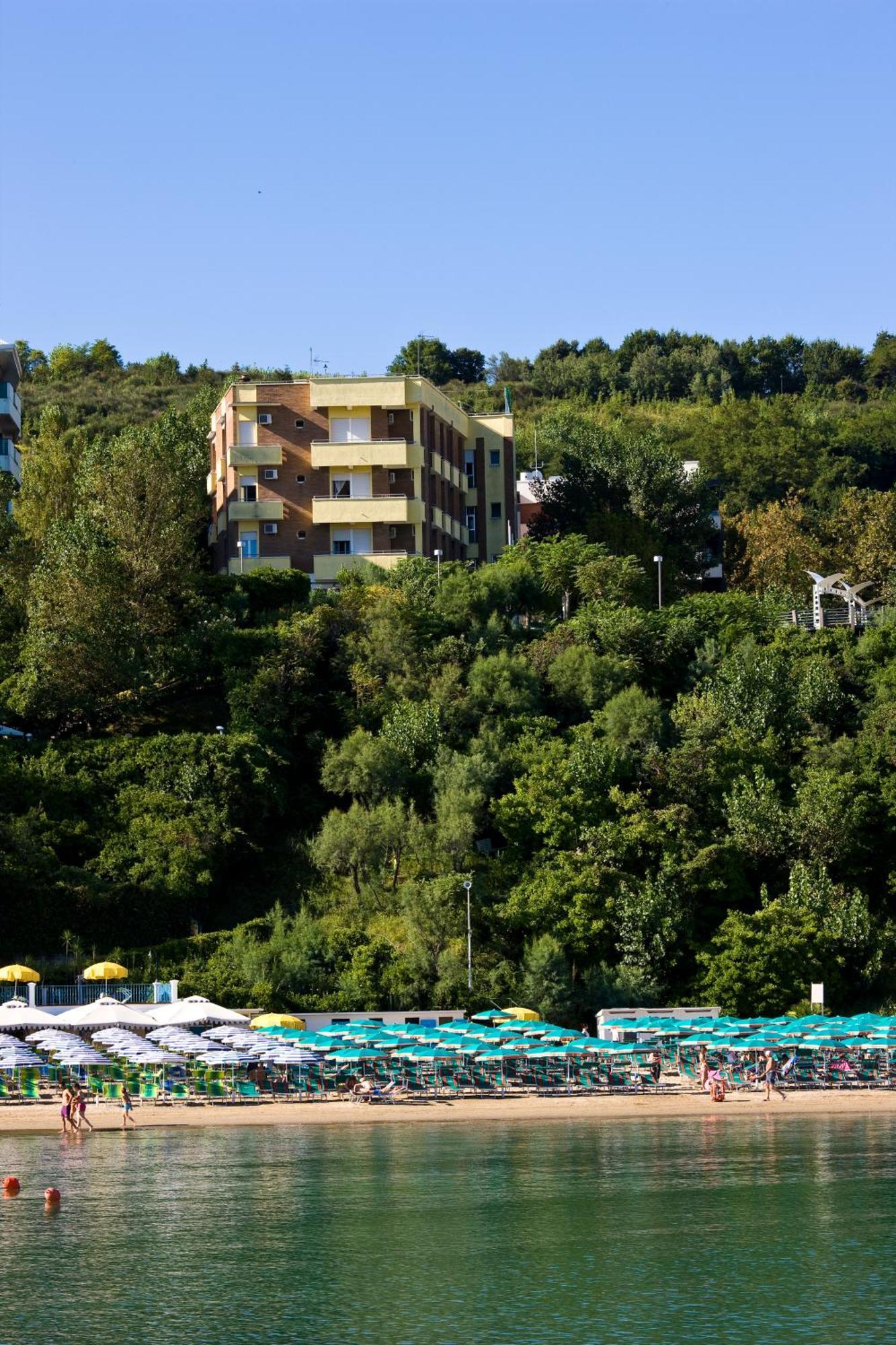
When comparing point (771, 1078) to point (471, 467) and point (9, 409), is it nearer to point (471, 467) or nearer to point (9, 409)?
point (471, 467)

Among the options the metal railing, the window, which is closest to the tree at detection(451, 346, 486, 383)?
the window

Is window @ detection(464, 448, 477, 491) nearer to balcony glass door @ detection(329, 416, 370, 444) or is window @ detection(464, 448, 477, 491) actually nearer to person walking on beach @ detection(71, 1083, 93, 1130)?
balcony glass door @ detection(329, 416, 370, 444)

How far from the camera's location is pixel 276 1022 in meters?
54.9

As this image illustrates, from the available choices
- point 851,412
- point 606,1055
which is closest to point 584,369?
point 851,412

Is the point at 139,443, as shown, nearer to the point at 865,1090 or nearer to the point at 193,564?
the point at 193,564

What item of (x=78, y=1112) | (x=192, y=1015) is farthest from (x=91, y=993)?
(x=78, y=1112)

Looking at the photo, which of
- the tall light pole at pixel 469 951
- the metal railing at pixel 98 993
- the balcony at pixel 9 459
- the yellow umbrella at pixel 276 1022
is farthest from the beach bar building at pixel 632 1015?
the balcony at pixel 9 459

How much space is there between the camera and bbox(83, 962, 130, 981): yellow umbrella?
5681cm

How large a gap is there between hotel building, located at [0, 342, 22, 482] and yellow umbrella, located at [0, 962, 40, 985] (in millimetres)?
34561

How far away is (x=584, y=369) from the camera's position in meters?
158

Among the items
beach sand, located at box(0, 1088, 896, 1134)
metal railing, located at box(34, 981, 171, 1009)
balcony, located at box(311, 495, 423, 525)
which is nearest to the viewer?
beach sand, located at box(0, 1088, 896, 1134)

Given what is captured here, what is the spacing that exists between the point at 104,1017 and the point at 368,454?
39.1 m

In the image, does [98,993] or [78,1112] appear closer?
[78,1112]

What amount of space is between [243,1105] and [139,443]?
115 ft
